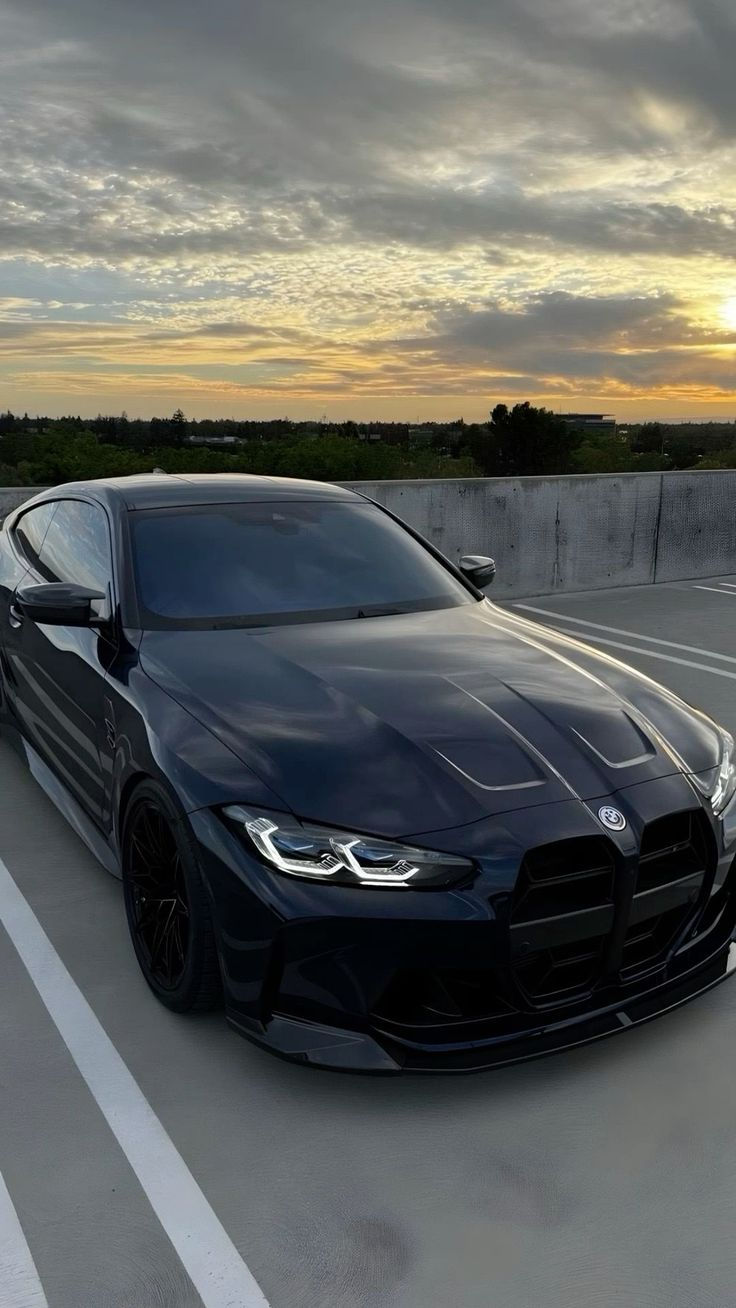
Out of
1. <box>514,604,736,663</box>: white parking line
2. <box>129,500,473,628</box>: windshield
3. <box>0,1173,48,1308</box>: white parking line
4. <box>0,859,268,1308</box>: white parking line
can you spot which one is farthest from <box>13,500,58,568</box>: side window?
<box>514,604,736,663</box>: white parking line

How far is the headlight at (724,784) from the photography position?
9.91ft

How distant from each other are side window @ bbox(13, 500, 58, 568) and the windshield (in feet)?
3.01

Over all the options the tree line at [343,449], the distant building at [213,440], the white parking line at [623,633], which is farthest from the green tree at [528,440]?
the white parking line at [623,633]

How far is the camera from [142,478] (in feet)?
15.5

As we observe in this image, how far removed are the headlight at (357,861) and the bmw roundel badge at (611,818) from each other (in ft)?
1.24

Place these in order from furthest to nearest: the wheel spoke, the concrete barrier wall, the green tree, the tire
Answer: the green tree < the concrete barrier wall < the wheel spoke < the tire

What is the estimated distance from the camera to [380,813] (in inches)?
104

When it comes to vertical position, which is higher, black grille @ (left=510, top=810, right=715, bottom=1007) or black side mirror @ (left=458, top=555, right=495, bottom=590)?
black side mirror @ (left=458, top=555, right=495, bottom=590)

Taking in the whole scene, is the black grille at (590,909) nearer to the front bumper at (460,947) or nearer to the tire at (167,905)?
the front bumper at (460,947)

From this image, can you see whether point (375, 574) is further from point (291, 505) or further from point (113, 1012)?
point (113, 1012)

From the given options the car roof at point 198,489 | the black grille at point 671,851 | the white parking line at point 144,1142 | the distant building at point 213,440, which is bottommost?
the white parking line at point 144,1142

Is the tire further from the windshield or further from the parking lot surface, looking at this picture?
the windshield

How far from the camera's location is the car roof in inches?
168

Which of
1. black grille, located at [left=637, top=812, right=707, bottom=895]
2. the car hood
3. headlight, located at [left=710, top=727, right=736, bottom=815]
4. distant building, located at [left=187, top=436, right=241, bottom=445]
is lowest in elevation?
black grille, located at [left=637, top=812, right=707, bottom=895]
